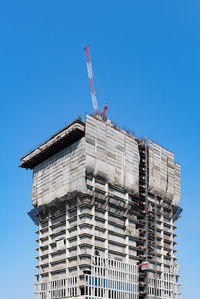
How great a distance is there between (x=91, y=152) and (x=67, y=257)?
137 feet

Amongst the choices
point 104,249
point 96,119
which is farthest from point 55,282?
point 96,119

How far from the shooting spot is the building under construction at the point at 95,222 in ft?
553

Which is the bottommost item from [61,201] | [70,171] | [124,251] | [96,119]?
[124,251]

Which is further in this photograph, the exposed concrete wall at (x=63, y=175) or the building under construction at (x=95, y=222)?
the exposed concrete wall at (x=63, y=175)

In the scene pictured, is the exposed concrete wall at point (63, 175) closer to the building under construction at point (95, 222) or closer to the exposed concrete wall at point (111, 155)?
the building under construction at point (95, 222)

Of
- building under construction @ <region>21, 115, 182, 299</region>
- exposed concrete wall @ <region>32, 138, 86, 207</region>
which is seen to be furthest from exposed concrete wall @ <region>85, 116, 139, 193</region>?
exposed concrete wall @ <region>32, 138, 86, 207</region>

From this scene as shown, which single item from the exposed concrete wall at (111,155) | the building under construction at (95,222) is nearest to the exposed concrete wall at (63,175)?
the building under construction at (95,222)

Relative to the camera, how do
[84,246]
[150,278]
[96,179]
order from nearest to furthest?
[84,246], [96,179], [150,278]

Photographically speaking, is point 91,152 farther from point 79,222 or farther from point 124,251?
point 124,251

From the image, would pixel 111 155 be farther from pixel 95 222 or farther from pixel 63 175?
pixel 95 222

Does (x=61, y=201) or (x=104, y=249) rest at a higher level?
(x=61, y=201)

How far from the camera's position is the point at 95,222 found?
17262 cm

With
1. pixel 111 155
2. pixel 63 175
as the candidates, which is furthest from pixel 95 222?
pixel 111 155

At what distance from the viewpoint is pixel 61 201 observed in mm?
183500
